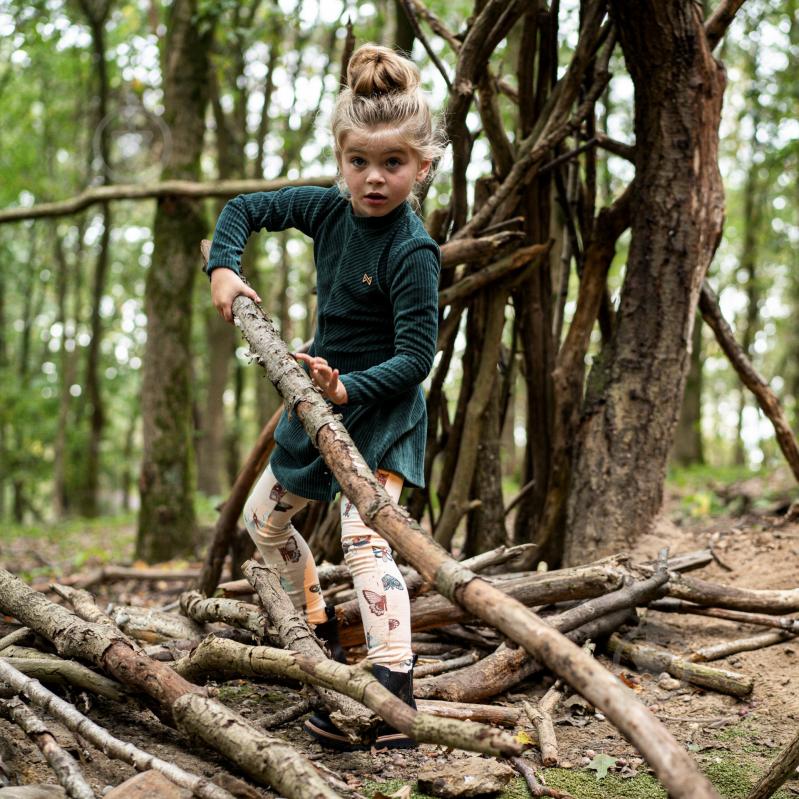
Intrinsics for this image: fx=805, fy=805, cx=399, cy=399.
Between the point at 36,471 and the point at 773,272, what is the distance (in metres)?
17.2

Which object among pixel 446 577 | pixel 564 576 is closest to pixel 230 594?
pixel 564 576

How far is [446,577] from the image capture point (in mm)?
1540

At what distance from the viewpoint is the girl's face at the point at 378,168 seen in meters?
2.25

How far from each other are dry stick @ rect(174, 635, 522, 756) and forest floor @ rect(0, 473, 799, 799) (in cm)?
21

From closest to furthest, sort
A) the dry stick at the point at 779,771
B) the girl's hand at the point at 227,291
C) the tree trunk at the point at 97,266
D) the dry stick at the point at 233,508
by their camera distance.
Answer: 1. the dry stick at the point at 779,771
2. the girl's hand at the point at 227,291
3. the dry stick at the point at 233,508
4. the tree trunk at the point at 97,266

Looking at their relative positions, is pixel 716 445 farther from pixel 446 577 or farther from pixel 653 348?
pixel 446 577

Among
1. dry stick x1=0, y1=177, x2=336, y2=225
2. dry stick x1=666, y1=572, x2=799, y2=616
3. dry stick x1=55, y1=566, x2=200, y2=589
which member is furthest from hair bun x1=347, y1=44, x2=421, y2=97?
dry stick x1=55, y1=566, x2=200, y2=589

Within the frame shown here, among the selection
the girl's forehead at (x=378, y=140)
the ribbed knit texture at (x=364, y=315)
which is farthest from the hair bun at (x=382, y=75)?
the ribbed knit texture at (x=364, y=315)

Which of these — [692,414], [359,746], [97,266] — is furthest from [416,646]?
[97,266]

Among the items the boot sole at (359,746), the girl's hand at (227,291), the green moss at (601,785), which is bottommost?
the green moss at (601,785)

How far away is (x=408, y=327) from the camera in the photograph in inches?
88.1

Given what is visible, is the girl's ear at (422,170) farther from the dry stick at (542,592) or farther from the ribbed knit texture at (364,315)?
the dry stick at (542,592)

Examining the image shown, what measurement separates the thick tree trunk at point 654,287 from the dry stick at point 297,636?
166 cm

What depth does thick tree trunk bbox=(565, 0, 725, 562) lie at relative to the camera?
3578mm
